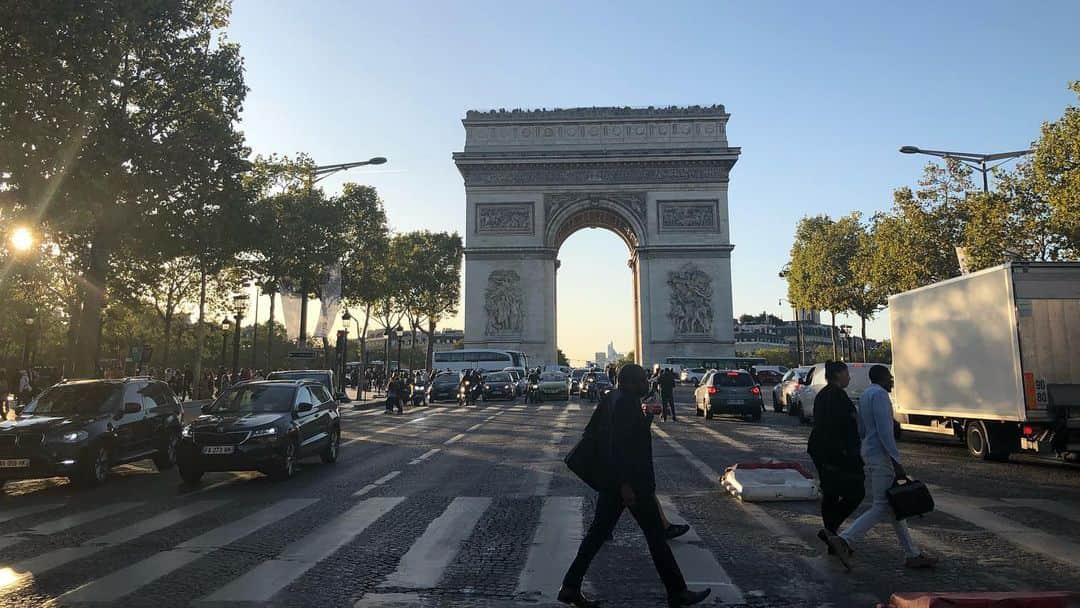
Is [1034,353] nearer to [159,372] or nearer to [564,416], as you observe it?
[564,416]

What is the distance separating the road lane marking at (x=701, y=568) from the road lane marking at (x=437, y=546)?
1.92 metres

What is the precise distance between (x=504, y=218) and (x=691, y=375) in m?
17.4

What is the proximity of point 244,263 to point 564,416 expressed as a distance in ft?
57.9

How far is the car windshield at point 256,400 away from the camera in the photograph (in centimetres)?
1234

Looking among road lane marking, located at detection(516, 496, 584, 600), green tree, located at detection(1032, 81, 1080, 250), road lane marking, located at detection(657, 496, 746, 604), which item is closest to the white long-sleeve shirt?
road lane marking, located at detection(657, 496, 746, 604)

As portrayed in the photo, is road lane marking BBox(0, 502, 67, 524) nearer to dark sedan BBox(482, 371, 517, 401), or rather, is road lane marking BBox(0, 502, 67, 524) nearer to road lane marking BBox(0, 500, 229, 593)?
road lane marking BBox(0, 500, 229, 593)

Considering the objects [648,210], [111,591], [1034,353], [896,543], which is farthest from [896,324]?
A: [648,210]

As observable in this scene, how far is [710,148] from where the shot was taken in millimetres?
56281

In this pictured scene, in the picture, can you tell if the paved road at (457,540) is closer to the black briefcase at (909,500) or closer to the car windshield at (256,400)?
the black briefcase at (909,500)

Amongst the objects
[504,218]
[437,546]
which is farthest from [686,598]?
[504,218]

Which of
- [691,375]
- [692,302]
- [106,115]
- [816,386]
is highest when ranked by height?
[106,115]

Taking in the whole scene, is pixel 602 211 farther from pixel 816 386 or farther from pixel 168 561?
pixel 168 561

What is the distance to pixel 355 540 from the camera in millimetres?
7496

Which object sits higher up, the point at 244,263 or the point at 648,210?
the point at 648,210
